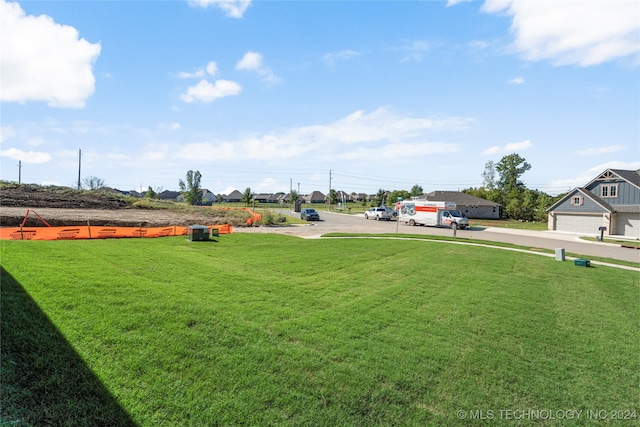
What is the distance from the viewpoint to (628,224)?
3169cm

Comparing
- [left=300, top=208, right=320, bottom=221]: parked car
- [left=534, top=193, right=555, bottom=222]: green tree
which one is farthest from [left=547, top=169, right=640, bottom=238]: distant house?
[left=300, top=208, right=320, bottom=221]: parked car

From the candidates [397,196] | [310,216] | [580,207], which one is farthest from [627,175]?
[397,196]

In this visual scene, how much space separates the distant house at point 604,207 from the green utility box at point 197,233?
3517 centimetres

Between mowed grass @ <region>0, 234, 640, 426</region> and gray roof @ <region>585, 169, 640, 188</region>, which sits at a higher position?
gray roof @ <region>585, 169, 640, 188</region>

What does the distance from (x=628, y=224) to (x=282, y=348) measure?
39.3 m

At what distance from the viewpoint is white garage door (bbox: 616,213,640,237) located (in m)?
31.1

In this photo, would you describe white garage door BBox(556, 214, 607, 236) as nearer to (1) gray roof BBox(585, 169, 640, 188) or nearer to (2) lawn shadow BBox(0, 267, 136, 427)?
(1) gray roof BBox(585, 169, 640, 188)

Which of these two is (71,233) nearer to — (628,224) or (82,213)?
(82,213)

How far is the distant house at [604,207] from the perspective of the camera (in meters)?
31.7

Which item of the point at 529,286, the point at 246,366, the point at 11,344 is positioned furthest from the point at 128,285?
the point at 529,286

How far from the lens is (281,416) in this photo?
4.13 m

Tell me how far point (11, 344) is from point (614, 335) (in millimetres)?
11026

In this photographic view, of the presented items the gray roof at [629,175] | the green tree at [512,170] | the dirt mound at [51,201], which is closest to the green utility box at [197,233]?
the dirt mound at [51,201]

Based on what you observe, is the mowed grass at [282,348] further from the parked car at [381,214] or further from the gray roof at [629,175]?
the parked car at [381,214]
